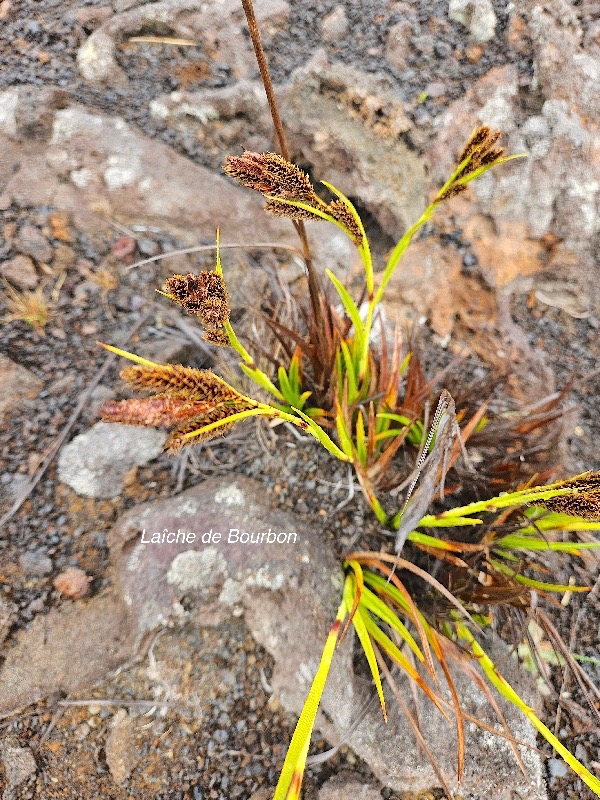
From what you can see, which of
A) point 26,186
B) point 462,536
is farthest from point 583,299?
point 26,186

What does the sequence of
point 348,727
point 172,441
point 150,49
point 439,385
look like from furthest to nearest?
point 150,49
point 439,385
point 348,727
point 172,441

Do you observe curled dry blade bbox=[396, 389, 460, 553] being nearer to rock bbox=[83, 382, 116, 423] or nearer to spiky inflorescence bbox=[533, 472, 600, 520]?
spiky inflorescence bbox=[533, 472, 600, 520]

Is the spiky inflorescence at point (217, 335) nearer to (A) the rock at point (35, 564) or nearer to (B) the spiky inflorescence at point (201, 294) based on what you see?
(B) the spiky inflorescence at point (201, 294)

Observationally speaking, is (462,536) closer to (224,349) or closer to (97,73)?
(224,349)

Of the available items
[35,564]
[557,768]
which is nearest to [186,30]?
[35,564]

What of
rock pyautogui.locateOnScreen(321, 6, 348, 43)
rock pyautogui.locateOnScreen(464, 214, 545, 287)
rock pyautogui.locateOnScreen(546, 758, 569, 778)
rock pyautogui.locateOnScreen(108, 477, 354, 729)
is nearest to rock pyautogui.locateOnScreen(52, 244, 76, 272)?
rock pyautogui.locateOnScreen(108, 477, 354, 729)

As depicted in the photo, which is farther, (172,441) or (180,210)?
(180,210)
